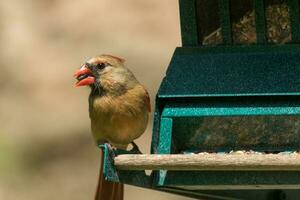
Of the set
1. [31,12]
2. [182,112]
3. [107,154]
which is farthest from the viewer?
[31,12]

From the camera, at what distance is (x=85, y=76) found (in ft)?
22.7

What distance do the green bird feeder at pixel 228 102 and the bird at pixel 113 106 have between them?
1.37 ft

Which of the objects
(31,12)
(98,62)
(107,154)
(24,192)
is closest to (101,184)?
(98,62)

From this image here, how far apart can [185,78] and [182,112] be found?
210 millimetres

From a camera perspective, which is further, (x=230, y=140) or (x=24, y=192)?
(x=24, y=192)

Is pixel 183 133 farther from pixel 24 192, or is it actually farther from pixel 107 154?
pixel 24 192

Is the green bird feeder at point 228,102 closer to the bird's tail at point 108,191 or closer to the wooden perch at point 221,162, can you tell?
the wooden perch at point 221,162

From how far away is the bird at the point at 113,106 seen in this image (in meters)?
6.74

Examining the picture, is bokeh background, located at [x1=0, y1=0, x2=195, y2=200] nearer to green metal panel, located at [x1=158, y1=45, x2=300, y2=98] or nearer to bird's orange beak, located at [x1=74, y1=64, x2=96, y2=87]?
bird's orange beak, located at [x1=74, y1=64, x2=96, y2=87]

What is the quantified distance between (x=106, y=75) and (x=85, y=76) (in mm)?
140

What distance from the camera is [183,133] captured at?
248 inches

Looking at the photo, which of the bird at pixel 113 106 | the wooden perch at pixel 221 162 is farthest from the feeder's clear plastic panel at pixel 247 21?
the wooden perch at pixel 221 162

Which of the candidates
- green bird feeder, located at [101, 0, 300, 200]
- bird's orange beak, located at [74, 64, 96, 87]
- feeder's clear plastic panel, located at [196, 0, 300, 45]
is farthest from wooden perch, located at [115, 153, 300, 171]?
bird's orange beak, located at [74, 64, 96, 87]

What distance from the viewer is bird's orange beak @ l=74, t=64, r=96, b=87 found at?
6849 millimetres
